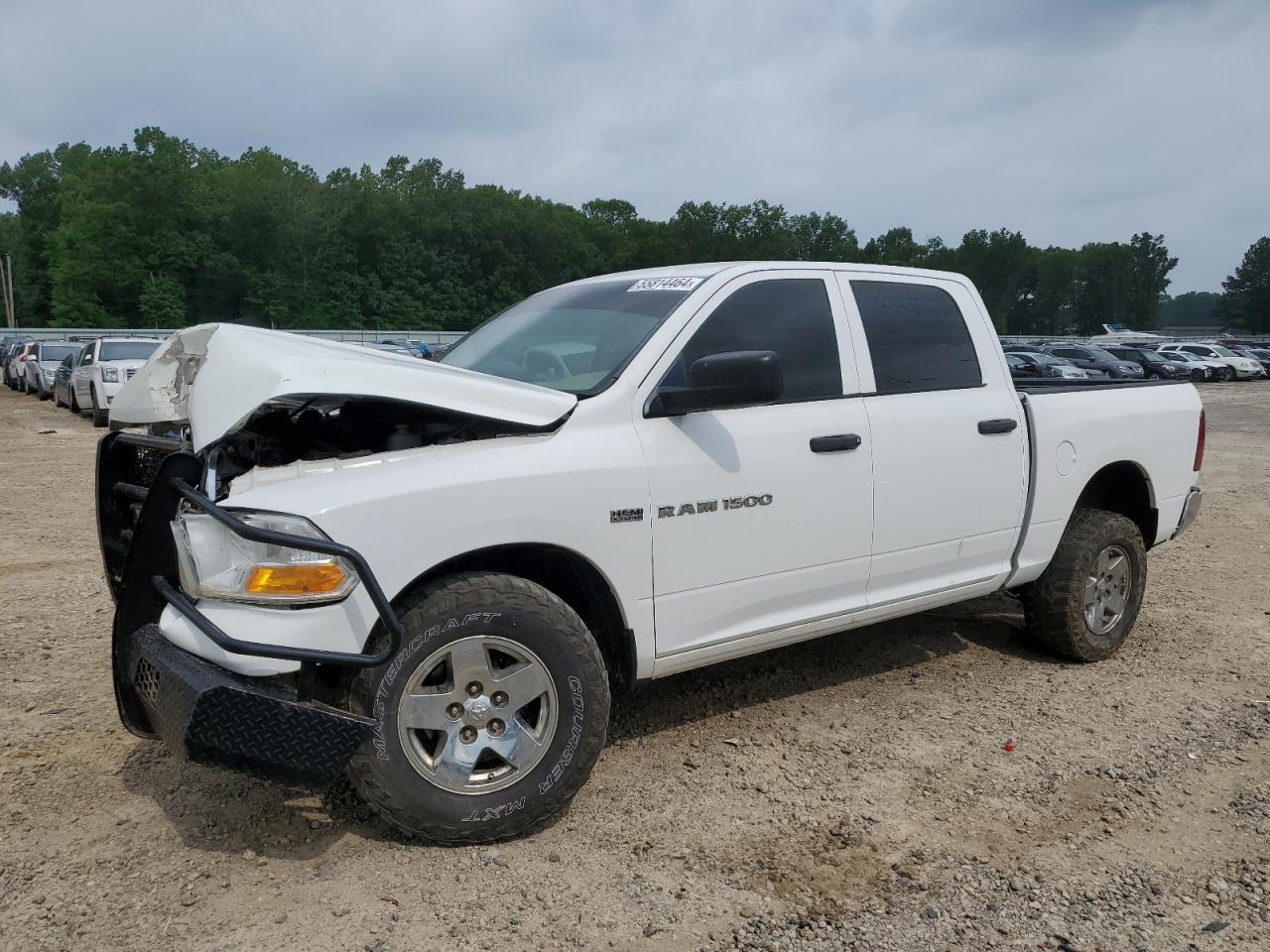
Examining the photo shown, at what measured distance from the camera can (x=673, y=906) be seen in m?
2.88

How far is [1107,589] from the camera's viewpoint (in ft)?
17.0

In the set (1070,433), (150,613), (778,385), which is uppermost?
(778,385)

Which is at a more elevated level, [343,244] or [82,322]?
[343,244]

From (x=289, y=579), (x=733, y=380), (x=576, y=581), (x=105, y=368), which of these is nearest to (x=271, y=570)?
(x=289, y=579)

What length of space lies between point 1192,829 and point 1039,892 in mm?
820

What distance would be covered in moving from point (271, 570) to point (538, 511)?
0.84 metres

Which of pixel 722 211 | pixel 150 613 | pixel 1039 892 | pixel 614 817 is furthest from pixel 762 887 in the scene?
pixel 722 211

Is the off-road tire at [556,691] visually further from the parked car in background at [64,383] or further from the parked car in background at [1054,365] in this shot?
the parked car in background at [1054,365]

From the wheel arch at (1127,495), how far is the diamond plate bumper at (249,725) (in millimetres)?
4106

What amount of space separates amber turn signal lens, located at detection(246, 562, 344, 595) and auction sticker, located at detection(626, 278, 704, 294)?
1854 mm

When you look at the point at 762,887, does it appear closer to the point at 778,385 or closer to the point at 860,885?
the point at 860,885

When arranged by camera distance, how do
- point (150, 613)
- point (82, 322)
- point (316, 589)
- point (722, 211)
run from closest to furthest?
point (316, 589) → point (150, 613) → point (82, 322) → point (722, 211)

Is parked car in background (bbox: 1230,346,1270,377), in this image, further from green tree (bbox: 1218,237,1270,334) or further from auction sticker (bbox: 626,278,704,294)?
green tree (bbox: 1218,237,1270,334)

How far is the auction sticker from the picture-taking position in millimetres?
3898
